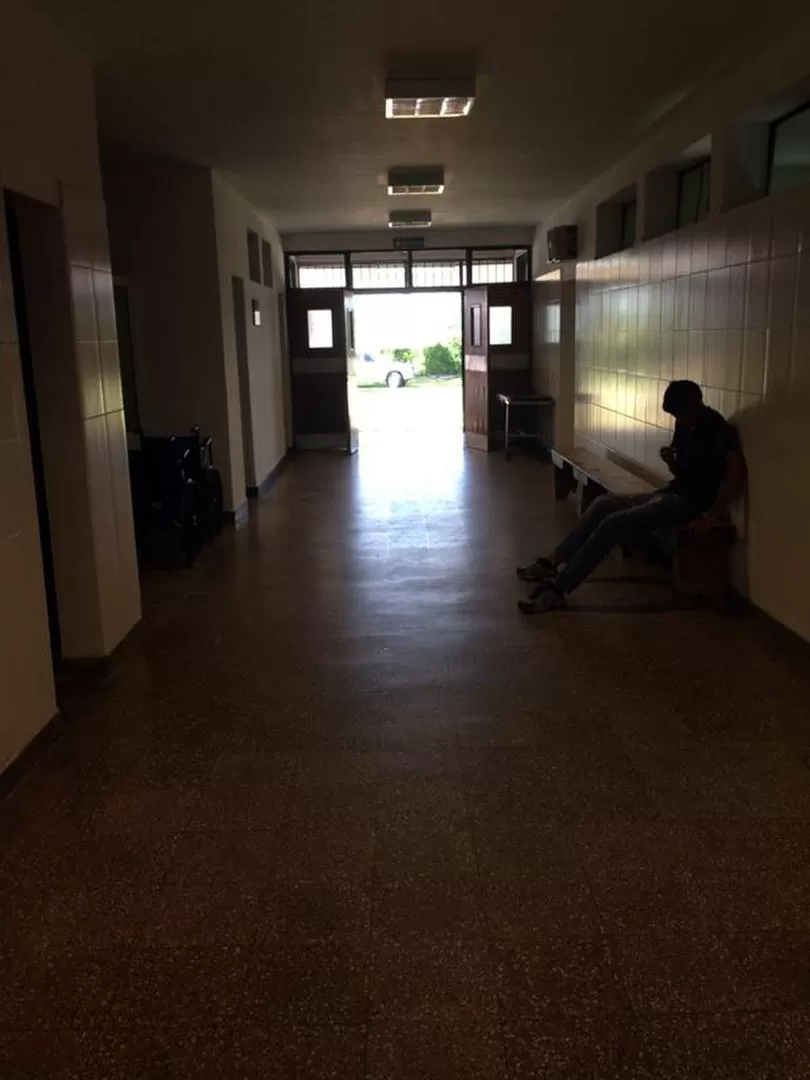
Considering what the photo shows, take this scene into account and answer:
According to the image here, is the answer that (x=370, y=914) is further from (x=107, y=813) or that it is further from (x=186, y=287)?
(x=186, y=287)

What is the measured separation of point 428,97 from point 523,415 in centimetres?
682

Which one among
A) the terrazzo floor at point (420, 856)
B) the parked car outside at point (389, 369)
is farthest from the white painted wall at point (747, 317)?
the parked car outside at point (389, 369)

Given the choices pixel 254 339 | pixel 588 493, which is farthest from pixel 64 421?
pixel 254 339

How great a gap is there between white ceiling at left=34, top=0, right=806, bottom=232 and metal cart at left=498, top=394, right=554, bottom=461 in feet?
11.4

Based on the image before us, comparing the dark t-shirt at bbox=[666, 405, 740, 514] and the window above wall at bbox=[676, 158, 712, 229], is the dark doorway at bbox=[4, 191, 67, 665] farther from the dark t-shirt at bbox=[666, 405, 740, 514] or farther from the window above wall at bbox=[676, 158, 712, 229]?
the window above wall at bbox=[676, 158, 712, 229]

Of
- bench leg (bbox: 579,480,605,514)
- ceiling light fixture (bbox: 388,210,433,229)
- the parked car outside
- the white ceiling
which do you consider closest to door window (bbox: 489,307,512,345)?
ceiling light fixture (bbox: 388,210,433,229)

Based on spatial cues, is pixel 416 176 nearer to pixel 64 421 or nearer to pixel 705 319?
pixel 705 319

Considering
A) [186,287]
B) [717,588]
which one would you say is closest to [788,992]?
[717,588]

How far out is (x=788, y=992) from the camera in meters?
1.88

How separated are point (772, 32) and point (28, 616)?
374 centimetres

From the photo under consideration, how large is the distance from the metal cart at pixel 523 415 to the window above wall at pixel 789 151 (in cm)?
565

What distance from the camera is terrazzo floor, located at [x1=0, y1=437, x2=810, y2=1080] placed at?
1.81 m

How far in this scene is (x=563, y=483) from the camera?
742 cm

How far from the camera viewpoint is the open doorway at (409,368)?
13055 mm
